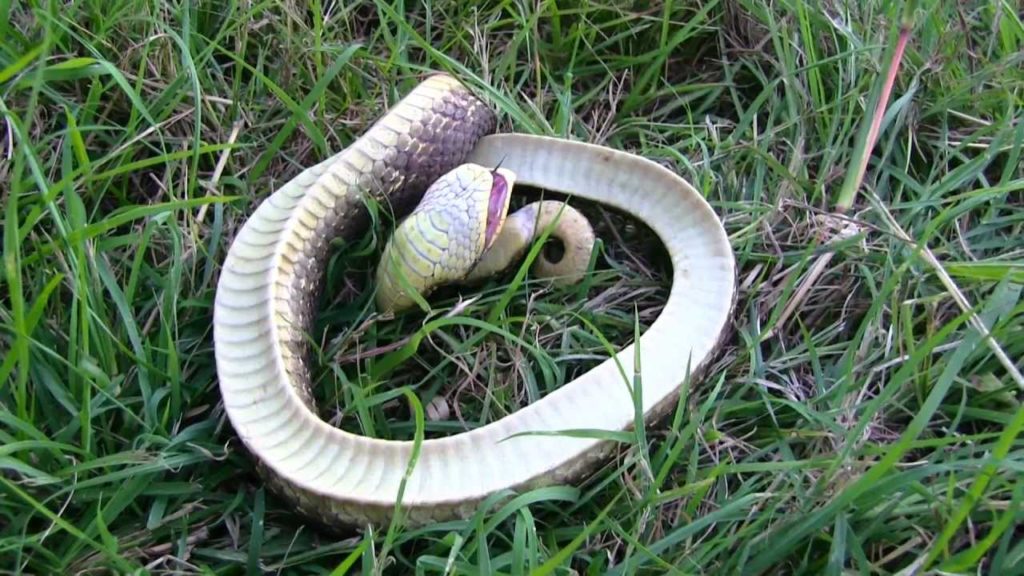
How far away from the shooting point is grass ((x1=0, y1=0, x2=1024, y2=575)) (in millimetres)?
1974

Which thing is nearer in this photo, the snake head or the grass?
the grass

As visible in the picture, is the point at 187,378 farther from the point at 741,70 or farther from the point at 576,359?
the point at 741,70

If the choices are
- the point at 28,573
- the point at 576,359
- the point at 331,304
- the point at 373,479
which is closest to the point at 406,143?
the point at 331,304

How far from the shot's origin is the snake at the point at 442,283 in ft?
6.81

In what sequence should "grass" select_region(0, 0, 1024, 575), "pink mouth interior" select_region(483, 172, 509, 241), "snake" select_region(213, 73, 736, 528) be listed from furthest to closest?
"pink mouth interior" select_region(483, 172, 509, 241) → "snake" select_region(213, 73, 736, 528) → "grass" select_region(0, 0, 1024, 575)

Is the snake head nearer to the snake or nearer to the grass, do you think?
the snake

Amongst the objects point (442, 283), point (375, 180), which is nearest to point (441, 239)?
point (442, 283)

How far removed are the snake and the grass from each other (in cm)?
8

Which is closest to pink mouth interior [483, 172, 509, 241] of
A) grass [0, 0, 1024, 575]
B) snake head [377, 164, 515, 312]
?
snake head [377, 164, 515, 312]

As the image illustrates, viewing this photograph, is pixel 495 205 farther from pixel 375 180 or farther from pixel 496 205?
pixel 375 180

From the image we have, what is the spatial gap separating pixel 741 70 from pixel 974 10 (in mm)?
777

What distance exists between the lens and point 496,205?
250 cm

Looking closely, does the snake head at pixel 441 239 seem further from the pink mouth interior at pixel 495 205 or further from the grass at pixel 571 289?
the grass at pixel 571 289

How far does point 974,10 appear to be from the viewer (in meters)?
3.05
